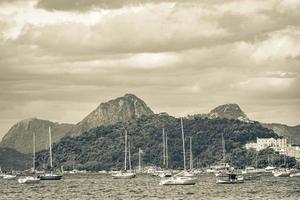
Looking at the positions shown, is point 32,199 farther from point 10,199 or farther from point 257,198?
point 257,198

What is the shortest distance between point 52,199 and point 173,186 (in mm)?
53002

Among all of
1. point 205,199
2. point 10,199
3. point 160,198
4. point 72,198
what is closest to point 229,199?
point 205,199

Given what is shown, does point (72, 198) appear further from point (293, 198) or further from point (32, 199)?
point (293, 198)

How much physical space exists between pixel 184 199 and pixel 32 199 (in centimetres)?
3335

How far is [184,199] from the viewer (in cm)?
14088

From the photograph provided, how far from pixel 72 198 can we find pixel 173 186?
50.2 meters

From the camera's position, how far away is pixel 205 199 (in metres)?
141

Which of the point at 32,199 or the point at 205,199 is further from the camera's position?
the point at 32,199

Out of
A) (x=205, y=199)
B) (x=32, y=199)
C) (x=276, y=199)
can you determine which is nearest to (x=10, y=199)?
(x=32, y=199)

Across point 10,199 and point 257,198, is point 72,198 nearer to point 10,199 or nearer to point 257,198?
point 10,199

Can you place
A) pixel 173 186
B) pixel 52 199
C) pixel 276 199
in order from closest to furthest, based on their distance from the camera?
pixel 276 199 → pixel 52 199 → pixel 173 186

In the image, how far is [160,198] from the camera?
5714 inches

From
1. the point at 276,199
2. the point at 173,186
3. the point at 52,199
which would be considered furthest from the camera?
the point at 173,186

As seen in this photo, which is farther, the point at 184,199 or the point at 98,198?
the point at 98,198
